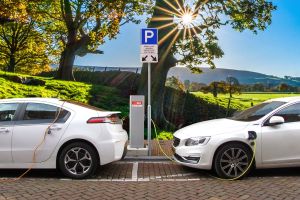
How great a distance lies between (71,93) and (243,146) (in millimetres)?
11536

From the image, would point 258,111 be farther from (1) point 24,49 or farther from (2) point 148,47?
Result: (1) point 24,49

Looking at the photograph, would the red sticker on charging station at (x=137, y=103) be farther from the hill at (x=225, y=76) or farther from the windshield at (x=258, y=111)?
the hill at (x=225, y=76)

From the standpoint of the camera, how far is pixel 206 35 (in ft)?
69.4

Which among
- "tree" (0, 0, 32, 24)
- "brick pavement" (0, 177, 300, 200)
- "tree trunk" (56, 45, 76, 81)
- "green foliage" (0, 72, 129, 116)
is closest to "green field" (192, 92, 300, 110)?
"green foliage" (0, 72, 129, 116)

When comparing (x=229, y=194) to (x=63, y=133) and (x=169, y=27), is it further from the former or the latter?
(x=169, y=27)

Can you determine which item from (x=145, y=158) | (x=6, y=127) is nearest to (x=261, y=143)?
(x=145, y=158)

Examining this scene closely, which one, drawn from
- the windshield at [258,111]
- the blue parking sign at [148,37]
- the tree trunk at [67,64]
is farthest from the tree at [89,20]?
the windshield at [258,111]

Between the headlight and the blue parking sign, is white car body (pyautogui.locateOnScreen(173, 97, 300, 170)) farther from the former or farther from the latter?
the blue parking sign

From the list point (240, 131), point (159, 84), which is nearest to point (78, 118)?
point (240, 131)

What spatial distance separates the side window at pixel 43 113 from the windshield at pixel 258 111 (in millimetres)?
3453

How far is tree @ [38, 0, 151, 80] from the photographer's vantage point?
21.6 m

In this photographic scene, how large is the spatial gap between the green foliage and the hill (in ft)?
10.1

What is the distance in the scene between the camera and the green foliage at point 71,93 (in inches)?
641

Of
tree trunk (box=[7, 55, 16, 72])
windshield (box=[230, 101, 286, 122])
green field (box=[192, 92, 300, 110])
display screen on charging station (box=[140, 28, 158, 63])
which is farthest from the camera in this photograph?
tree trunk (box=[7, 55, 16, 72])
